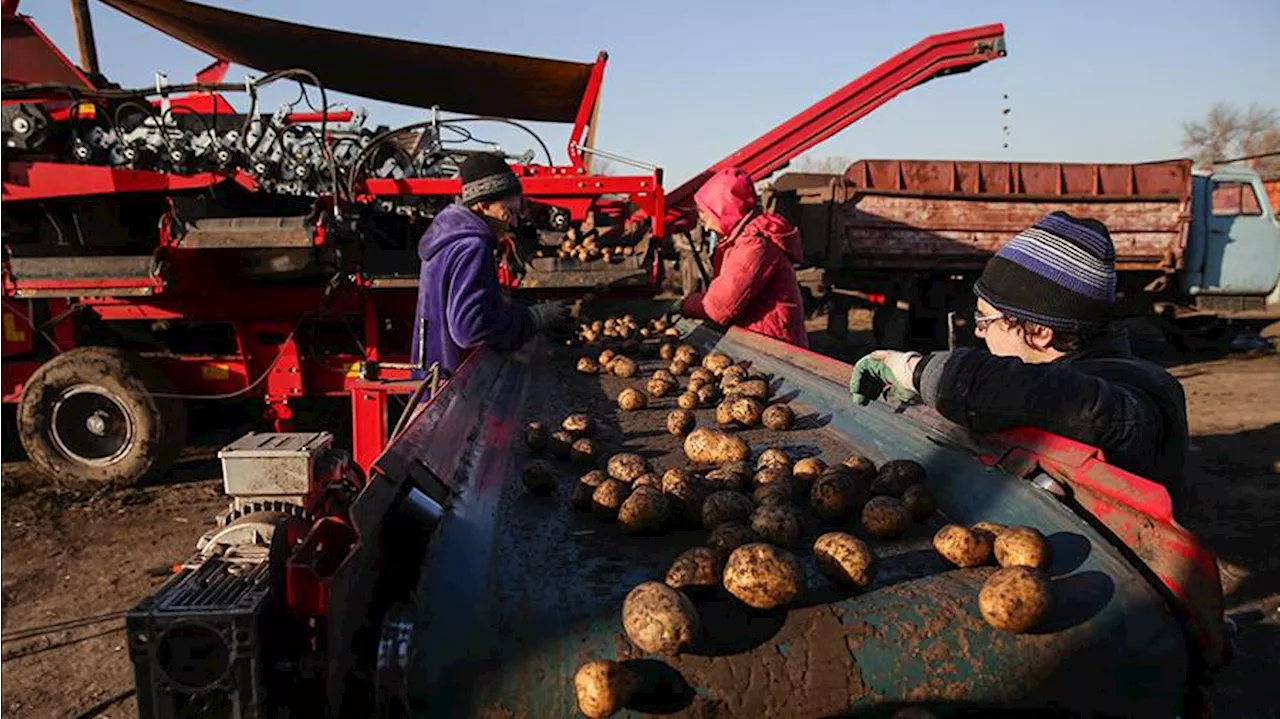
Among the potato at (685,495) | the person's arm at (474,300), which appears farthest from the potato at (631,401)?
the potato at (685,495)

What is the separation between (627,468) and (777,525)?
569mm

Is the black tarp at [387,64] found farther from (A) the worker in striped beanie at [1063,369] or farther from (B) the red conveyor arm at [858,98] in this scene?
(A) the worker in striped beanie at [1063,369]

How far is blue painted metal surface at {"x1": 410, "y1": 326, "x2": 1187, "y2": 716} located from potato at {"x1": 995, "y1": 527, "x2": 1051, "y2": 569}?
0.15 ft

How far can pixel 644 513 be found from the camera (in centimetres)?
186

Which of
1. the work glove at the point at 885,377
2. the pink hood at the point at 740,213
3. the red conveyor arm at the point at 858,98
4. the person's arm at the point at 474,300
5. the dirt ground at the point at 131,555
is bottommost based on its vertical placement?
the dirt ground at the point at 131,555

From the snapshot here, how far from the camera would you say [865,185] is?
35.4ft

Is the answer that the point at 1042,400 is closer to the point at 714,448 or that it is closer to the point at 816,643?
the point at 816,643

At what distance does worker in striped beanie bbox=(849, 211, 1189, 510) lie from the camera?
1.77m

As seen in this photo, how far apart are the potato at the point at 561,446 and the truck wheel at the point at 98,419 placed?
15.8 feet

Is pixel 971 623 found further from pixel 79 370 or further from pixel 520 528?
pixel 79 370

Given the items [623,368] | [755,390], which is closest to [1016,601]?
[755,390]

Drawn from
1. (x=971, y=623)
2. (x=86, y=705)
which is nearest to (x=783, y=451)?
(x=971, y=623)

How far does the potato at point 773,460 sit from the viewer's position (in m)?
2.26

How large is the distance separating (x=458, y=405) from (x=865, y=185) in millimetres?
9435
